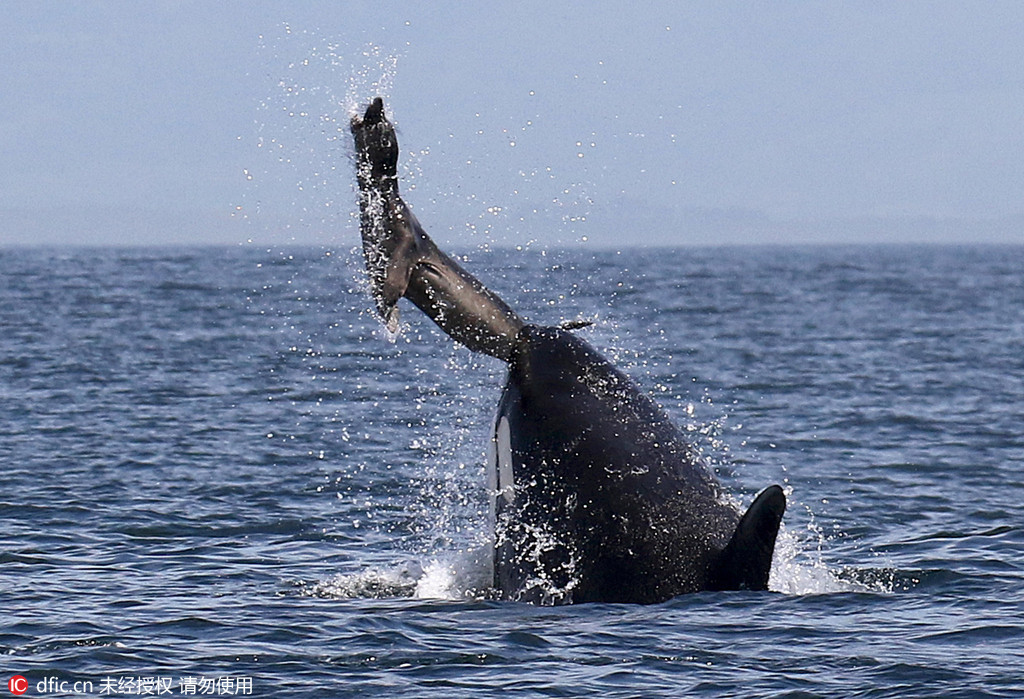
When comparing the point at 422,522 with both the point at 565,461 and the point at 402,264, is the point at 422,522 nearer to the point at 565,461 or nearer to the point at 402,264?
the point at 565,461

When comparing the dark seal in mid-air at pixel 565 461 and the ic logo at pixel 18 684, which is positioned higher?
the dark seal in mid-air at pixel 565 461

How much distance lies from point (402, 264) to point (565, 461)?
6.30ft

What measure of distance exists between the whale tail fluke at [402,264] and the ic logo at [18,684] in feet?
11.8

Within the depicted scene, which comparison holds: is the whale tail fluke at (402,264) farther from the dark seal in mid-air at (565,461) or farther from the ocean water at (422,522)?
the ocean water at (422,522)

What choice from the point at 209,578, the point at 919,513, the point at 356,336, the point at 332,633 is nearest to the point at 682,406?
the point at 919,513

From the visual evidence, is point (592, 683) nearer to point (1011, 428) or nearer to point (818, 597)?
point (818, 597)

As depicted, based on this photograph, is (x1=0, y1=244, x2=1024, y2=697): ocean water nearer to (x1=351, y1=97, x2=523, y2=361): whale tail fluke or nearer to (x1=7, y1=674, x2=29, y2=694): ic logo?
(x1=7, y1=674, x2=29, y2=694): ic logo

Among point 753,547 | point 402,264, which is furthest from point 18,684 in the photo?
point 753,547

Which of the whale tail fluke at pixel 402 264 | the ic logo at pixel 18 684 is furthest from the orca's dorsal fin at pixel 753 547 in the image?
the ic logo at pixel 18 684

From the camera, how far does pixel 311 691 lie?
36.1 ft

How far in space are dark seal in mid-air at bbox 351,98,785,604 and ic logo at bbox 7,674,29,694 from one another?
363 centimetres

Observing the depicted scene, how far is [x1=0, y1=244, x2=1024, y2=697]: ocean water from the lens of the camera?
37.8ft

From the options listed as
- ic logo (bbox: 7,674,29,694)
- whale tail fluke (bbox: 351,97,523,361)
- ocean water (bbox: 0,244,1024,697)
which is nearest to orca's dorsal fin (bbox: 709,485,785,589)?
ocean water (bbox: 0,244,1024,697)

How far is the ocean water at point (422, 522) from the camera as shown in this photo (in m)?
11.5
